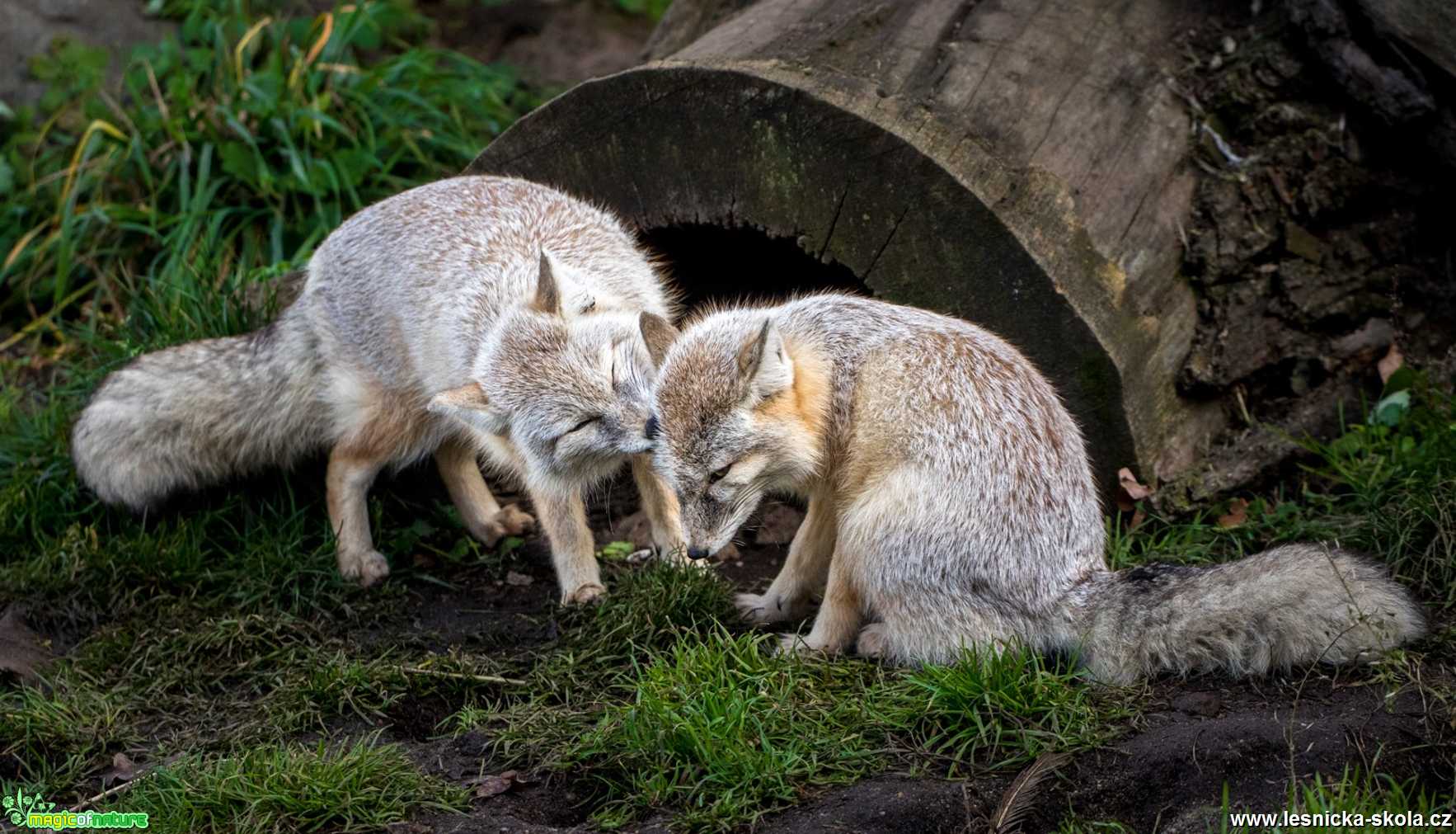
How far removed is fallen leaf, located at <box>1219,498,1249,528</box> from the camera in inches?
203

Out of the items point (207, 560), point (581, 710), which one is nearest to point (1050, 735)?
point (581, 710)

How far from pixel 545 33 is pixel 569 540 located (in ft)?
18.8

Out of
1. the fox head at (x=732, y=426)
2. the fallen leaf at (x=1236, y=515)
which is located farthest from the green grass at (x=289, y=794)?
the fallen leaf at (x=1236, y=515)

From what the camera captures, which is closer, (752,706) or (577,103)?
(752,706)

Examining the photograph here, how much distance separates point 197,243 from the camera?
7422 mm

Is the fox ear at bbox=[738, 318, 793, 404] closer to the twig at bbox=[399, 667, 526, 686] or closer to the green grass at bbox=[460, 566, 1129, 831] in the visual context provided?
the green grass at bbox=[460, 566, 1129, 831]

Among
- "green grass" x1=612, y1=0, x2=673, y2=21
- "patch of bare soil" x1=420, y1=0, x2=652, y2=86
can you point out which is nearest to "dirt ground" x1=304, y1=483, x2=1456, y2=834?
"patch of bare soil" x1=420, y1=0, x2=652, y2=86

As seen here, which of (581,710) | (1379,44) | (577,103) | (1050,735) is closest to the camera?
(1050,735)

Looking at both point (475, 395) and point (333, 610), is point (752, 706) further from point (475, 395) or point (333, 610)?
point (333, 610)

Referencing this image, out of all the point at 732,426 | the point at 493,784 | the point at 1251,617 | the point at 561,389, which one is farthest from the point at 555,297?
the point at 1251,617

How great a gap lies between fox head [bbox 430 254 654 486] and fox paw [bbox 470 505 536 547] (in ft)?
3.09

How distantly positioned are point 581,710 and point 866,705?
956mm

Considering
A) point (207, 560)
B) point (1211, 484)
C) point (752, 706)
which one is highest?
point (1211, 484)

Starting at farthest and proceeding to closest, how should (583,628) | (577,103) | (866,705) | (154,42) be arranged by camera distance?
(154,42)
(577,103)
(583,628)
(866,705)
